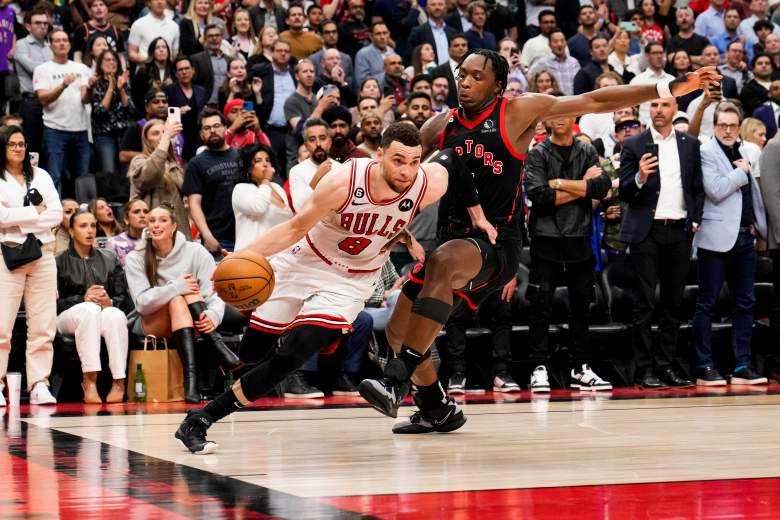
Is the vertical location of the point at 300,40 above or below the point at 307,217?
above

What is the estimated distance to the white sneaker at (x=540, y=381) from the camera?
32.1 ft

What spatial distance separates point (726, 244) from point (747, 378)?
3.92 feet

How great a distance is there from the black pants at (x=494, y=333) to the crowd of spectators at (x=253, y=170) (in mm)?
18

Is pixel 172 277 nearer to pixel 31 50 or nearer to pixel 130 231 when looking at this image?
pixel 130 231

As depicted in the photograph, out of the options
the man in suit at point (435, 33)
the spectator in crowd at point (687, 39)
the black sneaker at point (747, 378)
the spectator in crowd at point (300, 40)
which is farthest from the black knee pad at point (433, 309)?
the spectator in crowd at point (687, 39)

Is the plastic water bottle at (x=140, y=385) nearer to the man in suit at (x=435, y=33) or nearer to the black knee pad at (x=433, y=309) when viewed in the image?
the black knee pad at (x=433, y=309)

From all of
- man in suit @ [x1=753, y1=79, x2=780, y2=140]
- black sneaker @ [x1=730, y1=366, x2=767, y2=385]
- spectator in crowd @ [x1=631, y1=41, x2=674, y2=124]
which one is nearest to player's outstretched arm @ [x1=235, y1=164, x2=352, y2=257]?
black sneaker @ [x1=730, y1=366, x2=767, y2=385]

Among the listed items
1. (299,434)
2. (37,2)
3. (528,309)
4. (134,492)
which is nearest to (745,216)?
(528,309)

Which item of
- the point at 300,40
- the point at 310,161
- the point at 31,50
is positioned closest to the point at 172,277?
the point at 310,161

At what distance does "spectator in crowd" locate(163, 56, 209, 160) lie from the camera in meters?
11.9

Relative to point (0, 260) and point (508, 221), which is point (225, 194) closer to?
Result: point (0, 260)

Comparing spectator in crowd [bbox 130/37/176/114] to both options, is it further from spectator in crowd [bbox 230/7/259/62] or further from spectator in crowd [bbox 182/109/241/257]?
spectator in crowd [bbox 182/109/241/257]

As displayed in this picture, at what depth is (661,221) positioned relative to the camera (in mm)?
9820

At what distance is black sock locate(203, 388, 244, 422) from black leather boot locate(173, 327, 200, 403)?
3.31 meters
